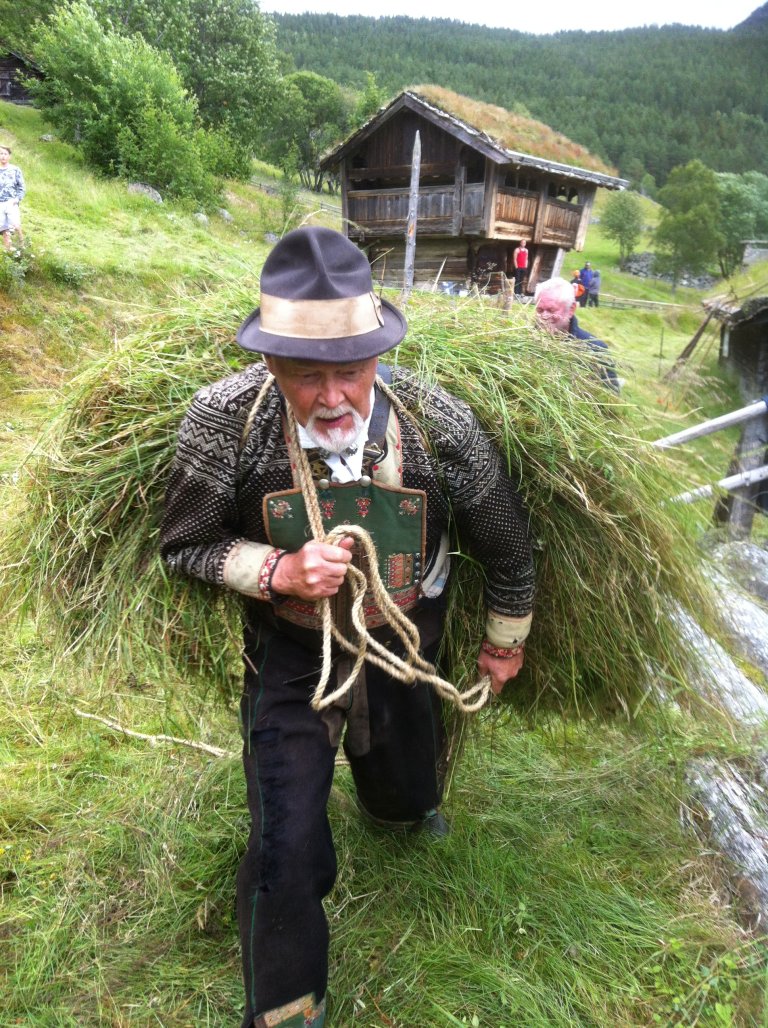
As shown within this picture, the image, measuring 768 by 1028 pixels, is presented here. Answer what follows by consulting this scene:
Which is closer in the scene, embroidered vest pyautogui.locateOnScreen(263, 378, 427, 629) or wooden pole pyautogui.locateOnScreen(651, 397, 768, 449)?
embroidered vest pyautogui.locateOnScreen(263, 378, 427, 629)

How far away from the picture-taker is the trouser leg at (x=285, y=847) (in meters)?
1.65

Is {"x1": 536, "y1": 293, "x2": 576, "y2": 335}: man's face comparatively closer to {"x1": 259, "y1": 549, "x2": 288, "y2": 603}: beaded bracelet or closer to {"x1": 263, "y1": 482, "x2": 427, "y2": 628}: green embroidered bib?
{"x1": 263, "y1": 482, "x2": 427, "y2": 628}: green embroidered bib

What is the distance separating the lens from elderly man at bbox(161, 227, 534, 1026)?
1602 mm

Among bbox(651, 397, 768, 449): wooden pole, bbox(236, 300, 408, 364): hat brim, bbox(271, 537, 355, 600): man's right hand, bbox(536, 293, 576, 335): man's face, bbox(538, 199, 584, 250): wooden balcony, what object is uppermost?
bbox(236, 300, 408, 364): hat brim

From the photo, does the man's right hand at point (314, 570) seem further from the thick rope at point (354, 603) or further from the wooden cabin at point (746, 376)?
the wooden cabin at point (746, 376)

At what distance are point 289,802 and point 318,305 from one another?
119cm

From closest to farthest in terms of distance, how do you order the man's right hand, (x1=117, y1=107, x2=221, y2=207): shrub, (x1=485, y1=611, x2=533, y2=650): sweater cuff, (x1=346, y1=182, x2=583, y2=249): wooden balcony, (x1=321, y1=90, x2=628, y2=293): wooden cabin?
the man's right hand
(x1=485, y1=611, x2=533, y2=650): sweater cuff
(x1=117, y1=107, x2=221, y2=207): shrub
(x1=321, y1=90, x2=628, y2=293): wooden cabin
(x1=346, y1=182, x2=583, y2=249): wooden balcony

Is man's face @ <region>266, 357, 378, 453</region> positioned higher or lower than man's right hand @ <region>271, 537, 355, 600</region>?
higher

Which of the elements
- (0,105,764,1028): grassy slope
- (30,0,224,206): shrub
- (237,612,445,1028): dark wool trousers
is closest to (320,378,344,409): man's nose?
(237,612,445,1028): dark wool trousers

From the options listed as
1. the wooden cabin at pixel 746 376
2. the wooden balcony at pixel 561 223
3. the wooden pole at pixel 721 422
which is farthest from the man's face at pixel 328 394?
the wooden balcony at pixel 561 223

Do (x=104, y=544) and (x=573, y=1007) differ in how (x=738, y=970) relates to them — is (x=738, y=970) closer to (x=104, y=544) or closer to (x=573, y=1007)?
(x=573, y=1007)

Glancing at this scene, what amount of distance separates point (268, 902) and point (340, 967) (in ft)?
2.34

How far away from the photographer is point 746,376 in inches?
425

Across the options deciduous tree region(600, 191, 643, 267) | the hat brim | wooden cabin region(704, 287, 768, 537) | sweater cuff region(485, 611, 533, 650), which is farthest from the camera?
deciduous tree region(600, 191, 643, 267)
